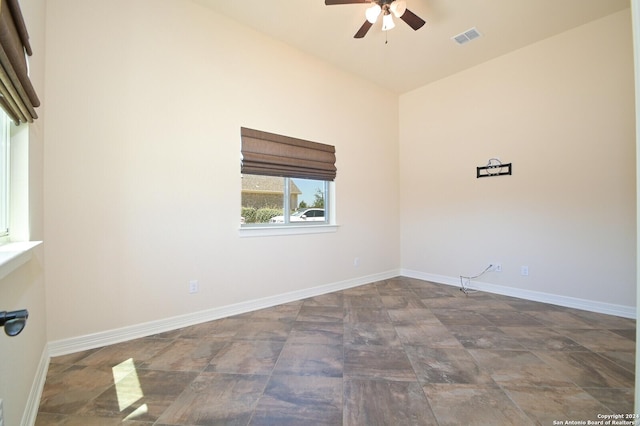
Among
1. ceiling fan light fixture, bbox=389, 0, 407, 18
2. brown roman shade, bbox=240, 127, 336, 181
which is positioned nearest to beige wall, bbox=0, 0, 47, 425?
brown roman shade, bbox=240, 127, 336, 181

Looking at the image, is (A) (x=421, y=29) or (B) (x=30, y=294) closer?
(B) (x=30, y=294)

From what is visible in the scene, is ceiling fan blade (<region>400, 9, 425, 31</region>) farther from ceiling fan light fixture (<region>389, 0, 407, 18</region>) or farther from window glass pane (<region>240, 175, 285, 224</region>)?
window glass pane (<region>240, 175, 285, 224</region>)

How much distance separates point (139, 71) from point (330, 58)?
235cm

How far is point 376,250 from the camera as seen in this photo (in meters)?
4.41

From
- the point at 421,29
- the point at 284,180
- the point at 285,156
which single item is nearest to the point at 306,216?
the point at 284,180

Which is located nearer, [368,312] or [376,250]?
[368,312]

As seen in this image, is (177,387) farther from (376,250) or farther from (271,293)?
(376,250)

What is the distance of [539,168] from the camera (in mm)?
3385

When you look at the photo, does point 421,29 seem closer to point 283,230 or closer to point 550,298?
point 283,230

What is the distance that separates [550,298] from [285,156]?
3665 mm

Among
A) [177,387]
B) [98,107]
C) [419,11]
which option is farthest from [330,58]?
[177,387]

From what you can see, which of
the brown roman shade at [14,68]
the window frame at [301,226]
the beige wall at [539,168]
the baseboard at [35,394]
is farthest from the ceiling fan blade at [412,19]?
the baseboard at [35,394]

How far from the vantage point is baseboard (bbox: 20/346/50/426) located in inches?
53.4

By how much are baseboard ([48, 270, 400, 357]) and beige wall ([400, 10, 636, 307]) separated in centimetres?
217
